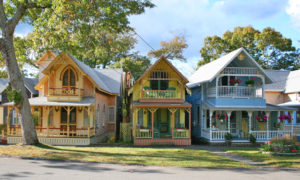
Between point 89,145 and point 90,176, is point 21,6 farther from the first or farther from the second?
point 90,176

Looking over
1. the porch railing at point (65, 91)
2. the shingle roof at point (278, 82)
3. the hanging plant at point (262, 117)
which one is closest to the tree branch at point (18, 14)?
the porch railing at point (65, 91)

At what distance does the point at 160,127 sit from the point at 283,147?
33.1ft

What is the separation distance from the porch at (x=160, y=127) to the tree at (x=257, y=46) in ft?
68.0

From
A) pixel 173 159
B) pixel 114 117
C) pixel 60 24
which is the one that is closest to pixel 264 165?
pixel 173 159

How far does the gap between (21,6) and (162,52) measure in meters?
32.2

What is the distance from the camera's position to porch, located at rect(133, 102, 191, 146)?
67.8ft

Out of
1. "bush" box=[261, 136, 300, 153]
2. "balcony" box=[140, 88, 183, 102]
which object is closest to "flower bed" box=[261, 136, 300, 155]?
"bush" box=[261, 136, 300, 153]

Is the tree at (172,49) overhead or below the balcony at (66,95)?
overhead

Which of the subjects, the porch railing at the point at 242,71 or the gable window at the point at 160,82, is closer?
the porch railing at the point at 242,71

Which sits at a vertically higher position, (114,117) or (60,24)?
Result: (60,24)

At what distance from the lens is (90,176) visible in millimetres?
9773

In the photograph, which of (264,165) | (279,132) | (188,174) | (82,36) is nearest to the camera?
(188,174)

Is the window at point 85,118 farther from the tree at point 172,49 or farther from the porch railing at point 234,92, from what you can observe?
the tree at point 172,49

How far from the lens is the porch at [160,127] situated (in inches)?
813
